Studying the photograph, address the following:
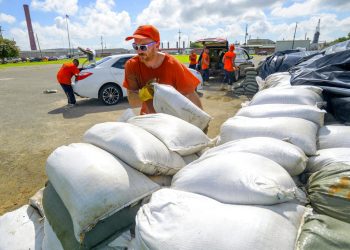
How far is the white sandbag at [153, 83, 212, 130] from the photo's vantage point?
197 centimetres

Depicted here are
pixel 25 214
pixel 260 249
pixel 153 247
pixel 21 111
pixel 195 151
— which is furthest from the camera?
pixel 21 111

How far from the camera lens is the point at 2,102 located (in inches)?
305

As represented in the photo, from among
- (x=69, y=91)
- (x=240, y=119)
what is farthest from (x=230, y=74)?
(x=240, y=119)

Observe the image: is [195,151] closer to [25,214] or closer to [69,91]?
[25,214]

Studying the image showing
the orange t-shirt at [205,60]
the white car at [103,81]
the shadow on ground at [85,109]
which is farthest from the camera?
the orange t-shirt at [205,60]

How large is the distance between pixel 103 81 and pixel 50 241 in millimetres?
5599

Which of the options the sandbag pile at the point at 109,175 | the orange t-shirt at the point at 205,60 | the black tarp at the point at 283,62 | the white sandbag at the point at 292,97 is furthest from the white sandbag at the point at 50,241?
the orange t-shirt at the point at 205,60

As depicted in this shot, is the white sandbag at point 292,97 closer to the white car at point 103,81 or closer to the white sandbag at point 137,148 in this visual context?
the white sandbag at point 137,148

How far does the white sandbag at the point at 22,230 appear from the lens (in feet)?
5.52

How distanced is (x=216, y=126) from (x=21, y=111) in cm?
525

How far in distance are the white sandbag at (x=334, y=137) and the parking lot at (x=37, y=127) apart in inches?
101

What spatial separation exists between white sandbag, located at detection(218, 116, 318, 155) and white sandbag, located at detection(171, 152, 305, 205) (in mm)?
488

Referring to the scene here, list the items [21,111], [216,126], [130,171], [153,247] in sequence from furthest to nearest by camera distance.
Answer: [21,111] < [216,126] < [130,171] < [153,247]

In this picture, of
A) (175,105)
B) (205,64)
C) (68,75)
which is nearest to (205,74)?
(205,64)
